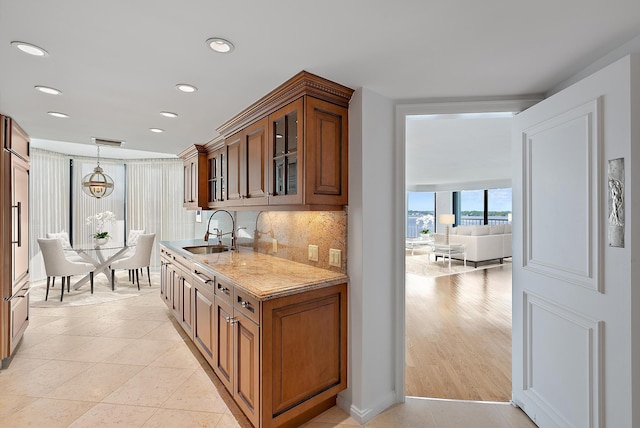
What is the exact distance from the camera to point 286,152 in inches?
87.7

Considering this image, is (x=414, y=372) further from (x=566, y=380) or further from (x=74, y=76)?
(x=74, y=76)

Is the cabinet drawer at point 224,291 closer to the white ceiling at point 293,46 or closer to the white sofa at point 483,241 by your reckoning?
the white ceiling at point 293,46

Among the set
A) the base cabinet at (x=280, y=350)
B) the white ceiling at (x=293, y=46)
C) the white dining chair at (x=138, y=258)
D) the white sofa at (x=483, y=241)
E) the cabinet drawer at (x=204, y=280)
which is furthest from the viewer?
the white sofa at (x=483, y=241)

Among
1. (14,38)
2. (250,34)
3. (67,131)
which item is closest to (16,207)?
(67,131)

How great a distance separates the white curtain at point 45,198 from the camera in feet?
18.6

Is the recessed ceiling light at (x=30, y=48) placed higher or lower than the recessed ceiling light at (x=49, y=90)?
lower

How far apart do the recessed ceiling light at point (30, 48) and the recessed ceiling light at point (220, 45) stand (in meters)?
0.92

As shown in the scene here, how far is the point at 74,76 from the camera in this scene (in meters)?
1.97

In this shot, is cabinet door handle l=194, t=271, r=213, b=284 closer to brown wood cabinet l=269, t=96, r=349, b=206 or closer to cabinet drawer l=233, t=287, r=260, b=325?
cabinet drawer l=233, t=287, r=260, b=325

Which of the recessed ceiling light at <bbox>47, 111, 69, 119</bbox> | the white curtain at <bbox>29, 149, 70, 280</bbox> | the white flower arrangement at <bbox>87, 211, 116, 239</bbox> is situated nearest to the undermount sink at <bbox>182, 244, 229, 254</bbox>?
the recessed ceiling light at <bbox>47, 111, 69, 119</bbox>

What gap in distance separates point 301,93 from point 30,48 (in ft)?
4.79

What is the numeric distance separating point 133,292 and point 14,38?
4671 mm

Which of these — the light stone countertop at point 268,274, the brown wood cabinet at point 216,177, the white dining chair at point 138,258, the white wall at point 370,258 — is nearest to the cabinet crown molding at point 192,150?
the brown wood cabinet at point 216,177

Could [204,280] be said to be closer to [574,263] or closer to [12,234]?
[12,234]
